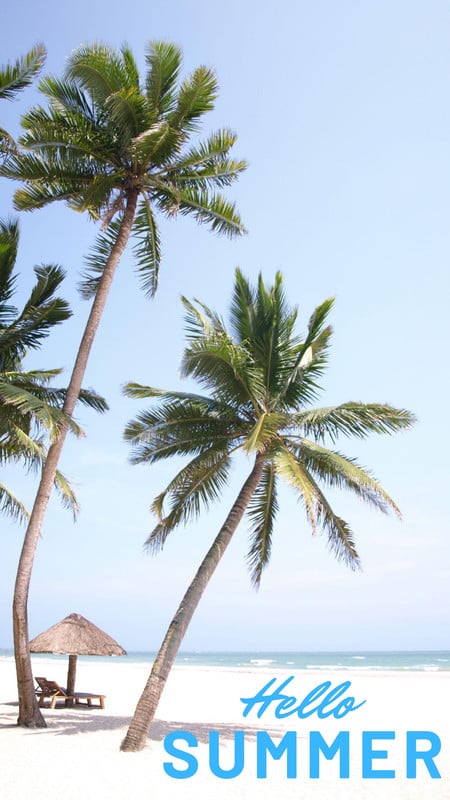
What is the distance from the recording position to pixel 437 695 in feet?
75.3

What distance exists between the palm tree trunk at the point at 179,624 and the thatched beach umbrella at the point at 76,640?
4803mm

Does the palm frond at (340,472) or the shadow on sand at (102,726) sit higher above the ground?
the palm frond at (340,472)

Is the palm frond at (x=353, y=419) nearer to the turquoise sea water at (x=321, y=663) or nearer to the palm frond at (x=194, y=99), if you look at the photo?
the palm frond at (x=194, y=99)

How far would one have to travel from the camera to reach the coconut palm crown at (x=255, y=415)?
1154 centimetres

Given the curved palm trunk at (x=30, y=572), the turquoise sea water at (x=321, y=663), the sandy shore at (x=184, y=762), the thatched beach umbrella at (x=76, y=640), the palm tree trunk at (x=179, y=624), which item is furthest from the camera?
the turquoise sea water at (x=321, y=663)

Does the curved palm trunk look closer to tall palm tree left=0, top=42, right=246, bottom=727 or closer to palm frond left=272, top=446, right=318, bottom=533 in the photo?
tall palm tree left=0, top=42, right=246, bottom=727

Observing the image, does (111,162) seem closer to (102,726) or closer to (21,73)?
(21,73)

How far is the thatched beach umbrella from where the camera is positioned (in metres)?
14.6

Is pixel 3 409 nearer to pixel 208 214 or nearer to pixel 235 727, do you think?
pixel 208 214

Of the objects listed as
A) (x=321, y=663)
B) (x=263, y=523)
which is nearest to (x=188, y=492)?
(x=263, y=523)

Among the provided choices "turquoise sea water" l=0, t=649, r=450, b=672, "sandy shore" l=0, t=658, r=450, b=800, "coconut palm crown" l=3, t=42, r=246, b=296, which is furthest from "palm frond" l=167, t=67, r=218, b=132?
"turquoise sea water" l=0, t=649, r=450, b=672

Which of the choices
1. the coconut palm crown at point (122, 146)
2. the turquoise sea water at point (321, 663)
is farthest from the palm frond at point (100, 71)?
the turquoise sea water at point (321, 663)

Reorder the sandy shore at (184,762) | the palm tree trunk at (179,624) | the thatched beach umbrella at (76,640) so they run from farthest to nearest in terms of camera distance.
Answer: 1. the thatched beach umbrella at (76,640)
2. the palm tree trunk at (179,624)
3. the sandy shore at (184,762)

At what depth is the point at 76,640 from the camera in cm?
1498
